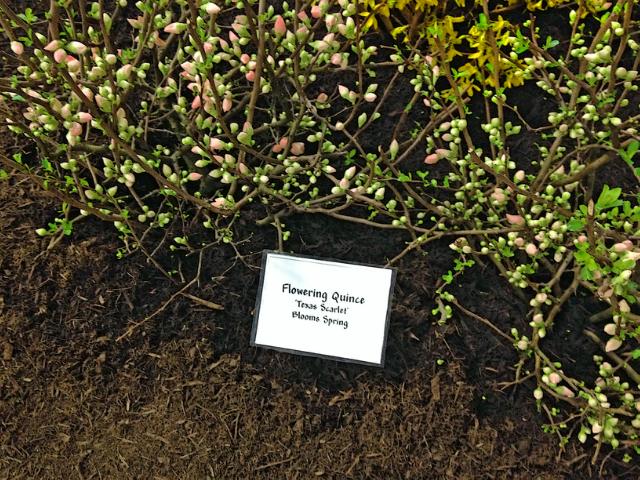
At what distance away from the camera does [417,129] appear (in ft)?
4.38

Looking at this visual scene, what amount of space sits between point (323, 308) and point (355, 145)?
1.24 ft

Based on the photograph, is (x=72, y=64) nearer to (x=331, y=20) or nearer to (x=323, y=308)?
(x=331, y=20)

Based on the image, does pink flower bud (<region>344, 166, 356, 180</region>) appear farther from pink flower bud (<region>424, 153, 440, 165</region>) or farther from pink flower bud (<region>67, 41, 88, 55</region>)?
pink flower bud (<region>67, 41, 88, 55</region>)

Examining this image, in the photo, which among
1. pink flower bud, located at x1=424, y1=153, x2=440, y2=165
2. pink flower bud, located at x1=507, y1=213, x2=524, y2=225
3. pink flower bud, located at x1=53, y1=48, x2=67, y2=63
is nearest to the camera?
pink flower bud, located at x1=53, y1=48, x2=67, y2=63

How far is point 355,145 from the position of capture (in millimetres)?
1330

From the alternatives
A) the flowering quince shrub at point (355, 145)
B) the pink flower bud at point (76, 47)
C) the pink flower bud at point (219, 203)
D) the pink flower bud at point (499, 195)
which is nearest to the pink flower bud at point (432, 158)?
the flowering quince shrub at point (355, 145)

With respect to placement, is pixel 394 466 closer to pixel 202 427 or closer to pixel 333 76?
pixel 202 427

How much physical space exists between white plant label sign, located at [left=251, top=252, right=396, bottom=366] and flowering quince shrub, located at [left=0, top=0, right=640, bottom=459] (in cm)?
10

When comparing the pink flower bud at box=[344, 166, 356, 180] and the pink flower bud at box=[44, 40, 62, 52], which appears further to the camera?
the pink flower bud at box=[344, 166, 356, 180]

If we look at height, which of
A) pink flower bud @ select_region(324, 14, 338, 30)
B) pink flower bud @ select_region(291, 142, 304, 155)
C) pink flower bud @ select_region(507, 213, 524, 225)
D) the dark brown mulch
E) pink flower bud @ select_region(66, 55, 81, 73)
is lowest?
the dark brown mulch

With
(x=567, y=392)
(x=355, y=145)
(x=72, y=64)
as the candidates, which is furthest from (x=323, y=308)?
(x=72, y=64)

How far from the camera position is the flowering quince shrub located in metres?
1.13

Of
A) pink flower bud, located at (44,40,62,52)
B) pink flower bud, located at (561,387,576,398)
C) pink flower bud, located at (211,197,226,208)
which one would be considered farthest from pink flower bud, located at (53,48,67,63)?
pink flower bud, located at (561,387,576,398)

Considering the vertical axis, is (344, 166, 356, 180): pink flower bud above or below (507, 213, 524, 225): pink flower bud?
above
